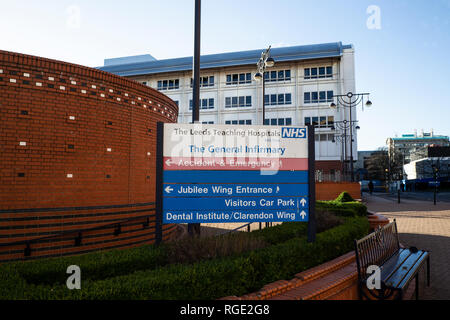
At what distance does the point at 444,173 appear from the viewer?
216ft

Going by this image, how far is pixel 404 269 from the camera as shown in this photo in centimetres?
496

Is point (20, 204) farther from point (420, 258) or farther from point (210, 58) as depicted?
point (210, 58)

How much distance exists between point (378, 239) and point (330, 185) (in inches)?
722

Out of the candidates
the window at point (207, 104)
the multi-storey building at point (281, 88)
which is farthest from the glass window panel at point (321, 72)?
the window at point (207, 104)

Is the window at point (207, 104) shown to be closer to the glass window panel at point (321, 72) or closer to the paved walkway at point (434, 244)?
the glass window panel at point (321, 72)

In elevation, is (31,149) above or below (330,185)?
above

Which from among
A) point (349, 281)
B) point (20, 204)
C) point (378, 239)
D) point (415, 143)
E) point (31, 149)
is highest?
point (415, 143)

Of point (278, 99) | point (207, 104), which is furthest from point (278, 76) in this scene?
point (207, 104)

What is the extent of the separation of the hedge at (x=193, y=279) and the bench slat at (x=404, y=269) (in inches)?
41.8

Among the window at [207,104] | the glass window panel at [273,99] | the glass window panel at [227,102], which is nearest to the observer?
the glass window panel at [273,99]

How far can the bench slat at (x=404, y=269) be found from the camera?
4.27 meters

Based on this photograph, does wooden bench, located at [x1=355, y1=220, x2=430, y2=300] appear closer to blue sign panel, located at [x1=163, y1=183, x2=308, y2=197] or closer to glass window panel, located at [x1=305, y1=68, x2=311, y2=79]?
blue sign panel, located at [x1=163, y1=183, x2=308, y2=197]

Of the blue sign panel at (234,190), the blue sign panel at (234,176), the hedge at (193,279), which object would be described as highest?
the blue sign panel at (234,176)
